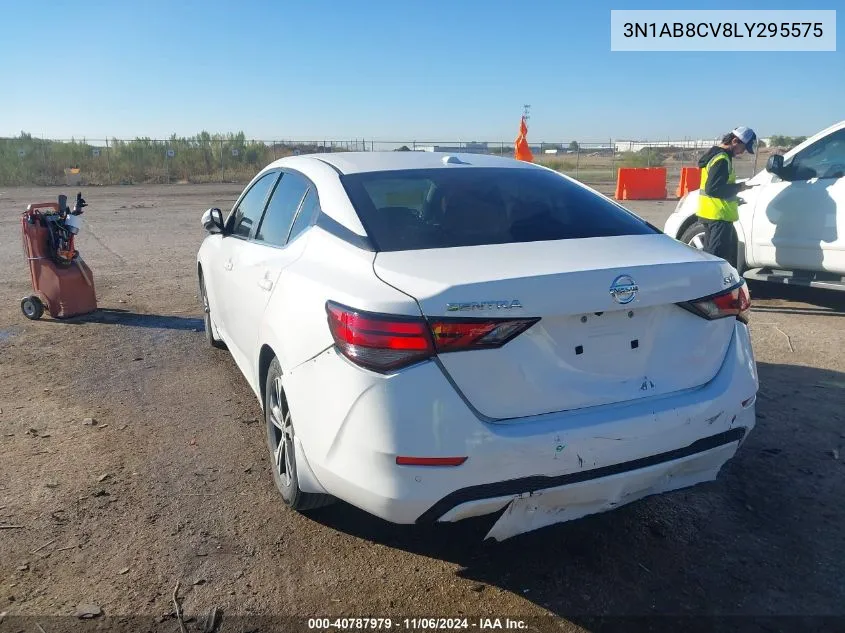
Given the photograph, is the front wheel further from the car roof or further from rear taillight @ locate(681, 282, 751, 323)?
rear taillight @ locate(681, 282, 751, 323)

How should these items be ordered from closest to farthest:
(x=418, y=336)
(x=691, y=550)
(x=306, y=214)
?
(x=418, y=336) → (x=691, y=550) → (x=306, y=214)

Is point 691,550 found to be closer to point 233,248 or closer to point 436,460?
point 436,460

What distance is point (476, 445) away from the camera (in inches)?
101

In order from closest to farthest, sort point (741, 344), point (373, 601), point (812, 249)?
point (373, 601) → point (741, 344) → point (812, 249)

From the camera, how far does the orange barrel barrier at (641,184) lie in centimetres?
2166

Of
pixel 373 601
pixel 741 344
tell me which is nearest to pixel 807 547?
pixel 741 344

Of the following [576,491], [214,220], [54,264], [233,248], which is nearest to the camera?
[576,491]

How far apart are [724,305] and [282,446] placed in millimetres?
2117

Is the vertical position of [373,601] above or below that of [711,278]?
below

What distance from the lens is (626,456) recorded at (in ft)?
8.95

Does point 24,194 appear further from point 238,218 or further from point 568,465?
point 568,465

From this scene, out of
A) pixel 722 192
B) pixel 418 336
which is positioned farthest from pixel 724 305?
pixel 722 192

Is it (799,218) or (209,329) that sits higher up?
(799,218)

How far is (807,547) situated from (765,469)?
0.77 metres
